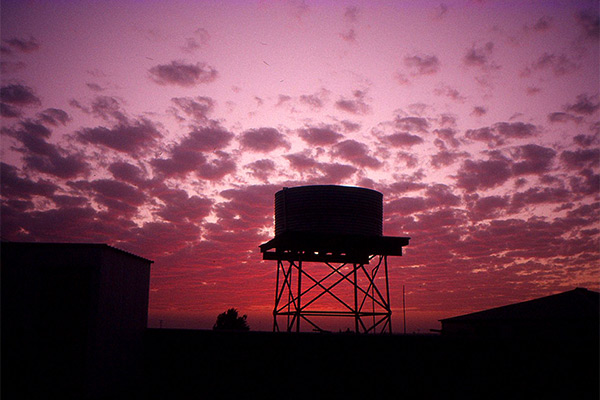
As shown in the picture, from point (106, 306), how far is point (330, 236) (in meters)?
8.24

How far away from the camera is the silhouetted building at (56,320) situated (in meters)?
15.0

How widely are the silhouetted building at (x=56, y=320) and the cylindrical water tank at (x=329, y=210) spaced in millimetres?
6838

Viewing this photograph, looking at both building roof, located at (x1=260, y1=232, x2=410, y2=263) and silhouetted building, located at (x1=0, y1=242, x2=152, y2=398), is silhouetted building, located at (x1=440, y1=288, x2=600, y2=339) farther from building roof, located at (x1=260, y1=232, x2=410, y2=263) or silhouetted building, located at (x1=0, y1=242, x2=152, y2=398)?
silhouetted building, located at (x1=0, y1=242, x2=152, y2=398)

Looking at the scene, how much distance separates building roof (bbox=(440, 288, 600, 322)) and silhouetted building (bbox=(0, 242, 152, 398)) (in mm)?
15552

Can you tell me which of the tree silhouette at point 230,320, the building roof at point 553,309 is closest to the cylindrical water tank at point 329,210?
the building roof at point 553,309

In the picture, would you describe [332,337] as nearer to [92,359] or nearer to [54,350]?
[92,359]

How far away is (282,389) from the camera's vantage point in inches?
652

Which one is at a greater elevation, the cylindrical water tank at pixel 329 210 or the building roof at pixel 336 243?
the cylindrical water tank at pixel 329 210

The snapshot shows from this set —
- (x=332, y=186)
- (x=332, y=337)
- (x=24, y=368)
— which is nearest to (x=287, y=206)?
(x=332, y=186)

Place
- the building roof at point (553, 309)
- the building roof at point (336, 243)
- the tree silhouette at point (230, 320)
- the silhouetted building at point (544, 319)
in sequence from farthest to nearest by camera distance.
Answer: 1. the tree silhouette at point (230, 320)
2. the building roof at point (336, 243)
3. the building roof at point (553, 309)
4. the silhouetted building at point (544, 319)

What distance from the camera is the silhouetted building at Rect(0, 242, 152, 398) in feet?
49.1

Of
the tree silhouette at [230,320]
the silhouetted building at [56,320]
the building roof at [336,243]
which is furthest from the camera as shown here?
the tree silhouette at [230,320]

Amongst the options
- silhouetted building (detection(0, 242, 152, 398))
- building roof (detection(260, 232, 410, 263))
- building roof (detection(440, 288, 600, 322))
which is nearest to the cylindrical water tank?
building roof (detection(260, 232, 410, 263))

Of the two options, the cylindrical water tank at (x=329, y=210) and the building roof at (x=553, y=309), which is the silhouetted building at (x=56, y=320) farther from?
the building roof at (x=553, y=309)
